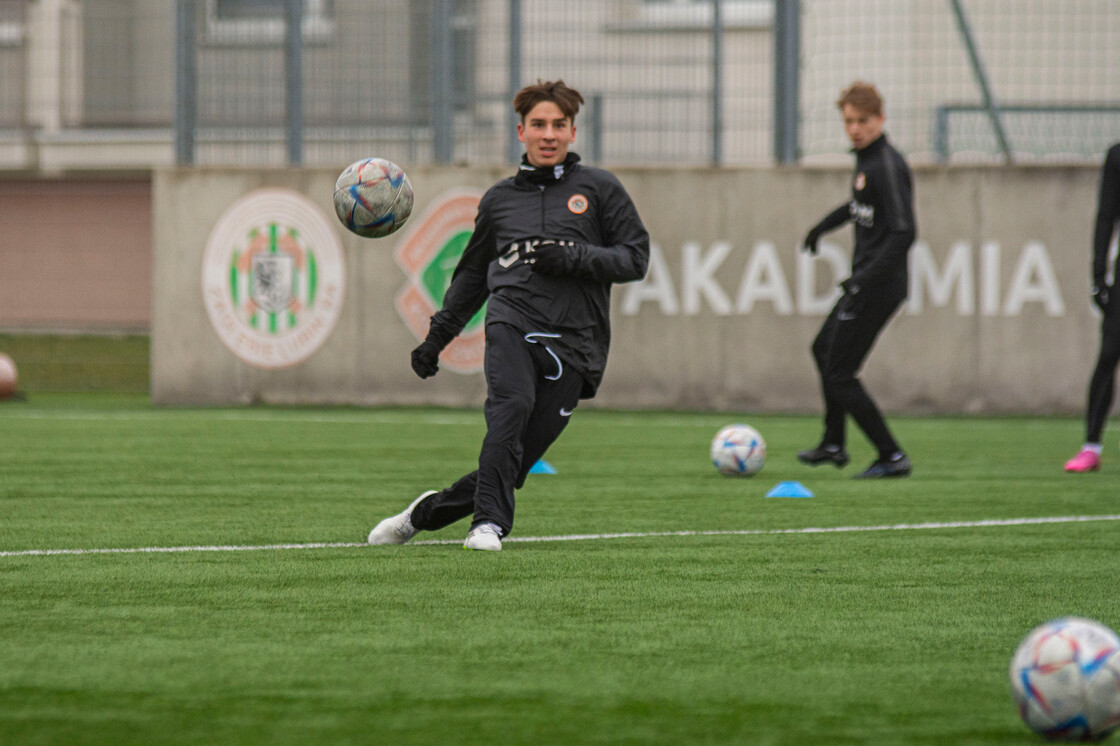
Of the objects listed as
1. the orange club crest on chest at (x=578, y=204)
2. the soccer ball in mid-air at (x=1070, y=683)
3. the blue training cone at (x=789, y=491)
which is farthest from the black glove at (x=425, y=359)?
the soccer ball in mid-air at (x=1070, y=683)

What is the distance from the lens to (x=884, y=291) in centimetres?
873

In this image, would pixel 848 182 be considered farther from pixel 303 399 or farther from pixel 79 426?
pixel 79 426

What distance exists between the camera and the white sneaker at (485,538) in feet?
18.2

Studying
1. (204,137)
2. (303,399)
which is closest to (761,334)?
(303,399)

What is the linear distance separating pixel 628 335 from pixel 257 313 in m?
3.53

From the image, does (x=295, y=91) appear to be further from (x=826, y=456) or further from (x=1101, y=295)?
(x=1101, y=295)

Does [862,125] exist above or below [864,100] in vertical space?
below

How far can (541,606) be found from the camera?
4516mm

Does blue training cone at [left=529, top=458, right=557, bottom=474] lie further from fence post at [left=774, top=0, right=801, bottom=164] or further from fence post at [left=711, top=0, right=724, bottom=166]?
fence post at [left=774, top=0, right=801, bottom=164]

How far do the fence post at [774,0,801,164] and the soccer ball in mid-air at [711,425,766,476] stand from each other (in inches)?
263

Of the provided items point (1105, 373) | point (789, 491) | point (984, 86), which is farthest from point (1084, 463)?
point (984, 86)

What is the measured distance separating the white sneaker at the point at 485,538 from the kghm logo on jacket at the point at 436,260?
9.13 m

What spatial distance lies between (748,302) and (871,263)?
236 inches

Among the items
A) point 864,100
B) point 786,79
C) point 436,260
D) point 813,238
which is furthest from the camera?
point 786,79
